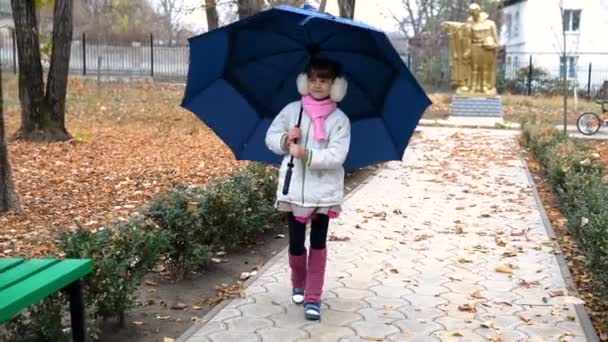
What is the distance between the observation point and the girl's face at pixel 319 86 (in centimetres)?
430

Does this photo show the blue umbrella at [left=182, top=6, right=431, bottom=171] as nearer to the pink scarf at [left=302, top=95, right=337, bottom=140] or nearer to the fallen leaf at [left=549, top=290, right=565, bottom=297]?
the pink scarf at [left=302, top=95, right=337, bottom=140]

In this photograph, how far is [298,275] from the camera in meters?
4.77

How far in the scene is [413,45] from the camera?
52.3 metres

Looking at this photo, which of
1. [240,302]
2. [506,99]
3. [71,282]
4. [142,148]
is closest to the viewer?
[71,282]

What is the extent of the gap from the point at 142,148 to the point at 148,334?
9.25 metres

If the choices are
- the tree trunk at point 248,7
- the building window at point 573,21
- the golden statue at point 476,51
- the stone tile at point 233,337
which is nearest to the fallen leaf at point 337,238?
the stone tile at point 233,337

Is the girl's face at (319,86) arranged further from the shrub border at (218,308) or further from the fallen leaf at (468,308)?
the fallen leaf at (468,308)

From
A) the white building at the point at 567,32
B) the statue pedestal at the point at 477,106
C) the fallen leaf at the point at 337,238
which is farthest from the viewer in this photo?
the white building at the point at 567,32

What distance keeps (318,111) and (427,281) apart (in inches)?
73.1

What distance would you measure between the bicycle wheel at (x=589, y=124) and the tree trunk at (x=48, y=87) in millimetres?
12464

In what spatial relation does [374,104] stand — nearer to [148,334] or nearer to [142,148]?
[148,334]

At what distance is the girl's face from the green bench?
61.6 inches

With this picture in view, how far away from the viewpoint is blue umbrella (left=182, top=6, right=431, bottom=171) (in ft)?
14.5

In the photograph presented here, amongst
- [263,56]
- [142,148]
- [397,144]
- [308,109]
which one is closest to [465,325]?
[397,144]
